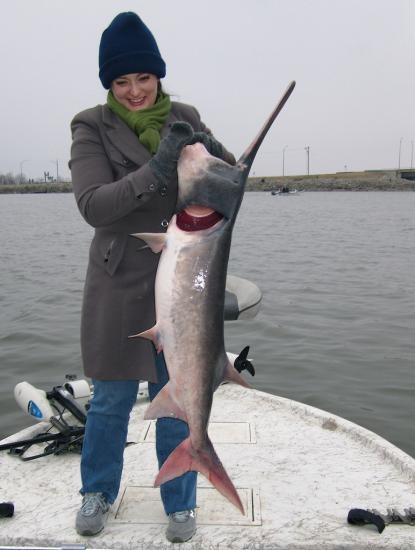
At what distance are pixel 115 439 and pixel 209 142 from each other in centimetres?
171

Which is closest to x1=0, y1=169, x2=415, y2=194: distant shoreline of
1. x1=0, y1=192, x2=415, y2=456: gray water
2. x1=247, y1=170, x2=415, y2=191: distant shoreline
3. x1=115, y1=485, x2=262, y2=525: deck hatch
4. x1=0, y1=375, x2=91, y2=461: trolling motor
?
x1=247, y1=170, x2=415, y2=191: distant shoreline

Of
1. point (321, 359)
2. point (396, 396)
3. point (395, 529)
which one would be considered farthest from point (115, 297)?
point (321, 359)

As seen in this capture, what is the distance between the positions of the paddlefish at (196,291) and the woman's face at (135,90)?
0.58m

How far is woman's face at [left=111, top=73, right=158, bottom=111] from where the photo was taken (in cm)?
322

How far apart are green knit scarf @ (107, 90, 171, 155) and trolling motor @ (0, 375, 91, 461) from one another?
8.02 ft

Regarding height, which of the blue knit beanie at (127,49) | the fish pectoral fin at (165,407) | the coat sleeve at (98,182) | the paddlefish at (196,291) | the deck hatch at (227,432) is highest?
the blue knit beanie at (127,49)

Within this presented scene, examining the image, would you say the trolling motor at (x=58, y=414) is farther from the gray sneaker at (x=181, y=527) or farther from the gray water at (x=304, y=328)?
the gray water at (x=304, y=328)

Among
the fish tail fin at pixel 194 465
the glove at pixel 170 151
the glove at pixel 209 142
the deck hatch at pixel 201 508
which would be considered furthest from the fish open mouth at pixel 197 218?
the deck hatch at pixel 201 508

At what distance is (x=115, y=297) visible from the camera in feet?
11.0

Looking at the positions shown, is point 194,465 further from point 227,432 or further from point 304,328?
point 304,328

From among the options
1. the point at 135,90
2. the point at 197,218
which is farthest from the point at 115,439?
the point at 135,90

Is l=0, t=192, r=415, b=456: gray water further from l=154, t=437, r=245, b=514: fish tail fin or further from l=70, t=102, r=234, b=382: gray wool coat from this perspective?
l=154, t=437, r=245, b=514: fish tail fin

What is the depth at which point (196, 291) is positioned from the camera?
288 centimetres

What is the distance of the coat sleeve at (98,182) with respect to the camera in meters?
2.93
